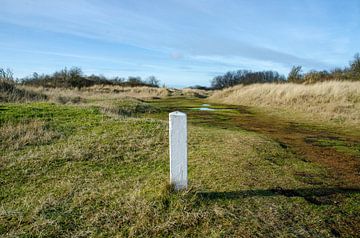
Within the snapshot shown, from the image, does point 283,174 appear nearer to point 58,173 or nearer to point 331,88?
point 58,173

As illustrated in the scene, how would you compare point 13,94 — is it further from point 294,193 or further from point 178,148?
point 294,193

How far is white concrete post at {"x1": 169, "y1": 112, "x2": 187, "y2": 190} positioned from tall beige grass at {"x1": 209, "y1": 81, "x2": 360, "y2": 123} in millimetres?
10568

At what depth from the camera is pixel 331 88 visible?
17.0m

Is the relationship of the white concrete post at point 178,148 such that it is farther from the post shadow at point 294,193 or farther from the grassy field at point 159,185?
the post shadow at point 294,193

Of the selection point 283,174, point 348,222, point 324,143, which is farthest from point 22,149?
point 324,143

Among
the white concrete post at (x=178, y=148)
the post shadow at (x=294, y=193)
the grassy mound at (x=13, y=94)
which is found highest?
the grassy mound at (x=13, y=94)

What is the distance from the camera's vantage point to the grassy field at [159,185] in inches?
131

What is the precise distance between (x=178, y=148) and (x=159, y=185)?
0.79 m

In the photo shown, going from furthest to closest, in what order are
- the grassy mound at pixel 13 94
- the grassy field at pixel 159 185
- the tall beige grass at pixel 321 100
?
the grassy mound at pixel 13 94 → the tall beige grass at pixel 321 100 → the grassy field at pixel 159 185

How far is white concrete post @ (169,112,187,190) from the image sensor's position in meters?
3.76

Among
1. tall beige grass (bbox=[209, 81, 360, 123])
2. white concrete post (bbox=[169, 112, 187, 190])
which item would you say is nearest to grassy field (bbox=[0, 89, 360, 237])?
white concrete post (bbox=[169, 112, 187, 190])

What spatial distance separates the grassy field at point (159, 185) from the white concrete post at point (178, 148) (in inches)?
6.1

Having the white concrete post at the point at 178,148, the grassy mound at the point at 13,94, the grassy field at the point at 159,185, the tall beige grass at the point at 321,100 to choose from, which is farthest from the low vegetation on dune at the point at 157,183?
the grassy mound at the point at 13,94

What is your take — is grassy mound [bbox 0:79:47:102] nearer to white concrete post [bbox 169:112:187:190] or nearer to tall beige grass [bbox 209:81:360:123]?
white concrete post [bbox 169:112:187:190]
